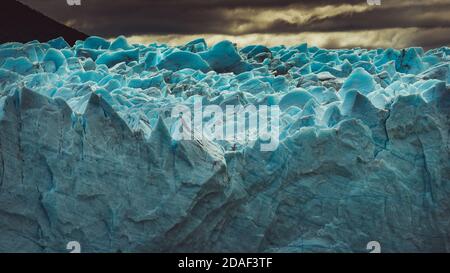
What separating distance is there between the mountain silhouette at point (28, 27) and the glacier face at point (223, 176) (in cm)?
540

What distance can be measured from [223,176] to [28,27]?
24.9 ft

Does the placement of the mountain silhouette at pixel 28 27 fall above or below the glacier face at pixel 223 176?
above

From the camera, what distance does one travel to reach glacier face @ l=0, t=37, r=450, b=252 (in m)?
6.94

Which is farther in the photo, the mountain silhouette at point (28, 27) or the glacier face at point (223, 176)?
the mountain silhouette at point (28, 27)

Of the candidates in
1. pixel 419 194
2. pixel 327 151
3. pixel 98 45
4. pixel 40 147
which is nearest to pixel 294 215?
pixel 327 151

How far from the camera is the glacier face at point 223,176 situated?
694 cm

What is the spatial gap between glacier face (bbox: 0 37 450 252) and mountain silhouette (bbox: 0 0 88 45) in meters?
5.40

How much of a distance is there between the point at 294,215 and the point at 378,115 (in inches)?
51.0

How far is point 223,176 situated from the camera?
23.0ft

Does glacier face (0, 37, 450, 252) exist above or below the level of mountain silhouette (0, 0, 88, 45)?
below

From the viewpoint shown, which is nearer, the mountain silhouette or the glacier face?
the glacier face

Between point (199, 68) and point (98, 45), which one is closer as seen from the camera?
point (199, 68)
